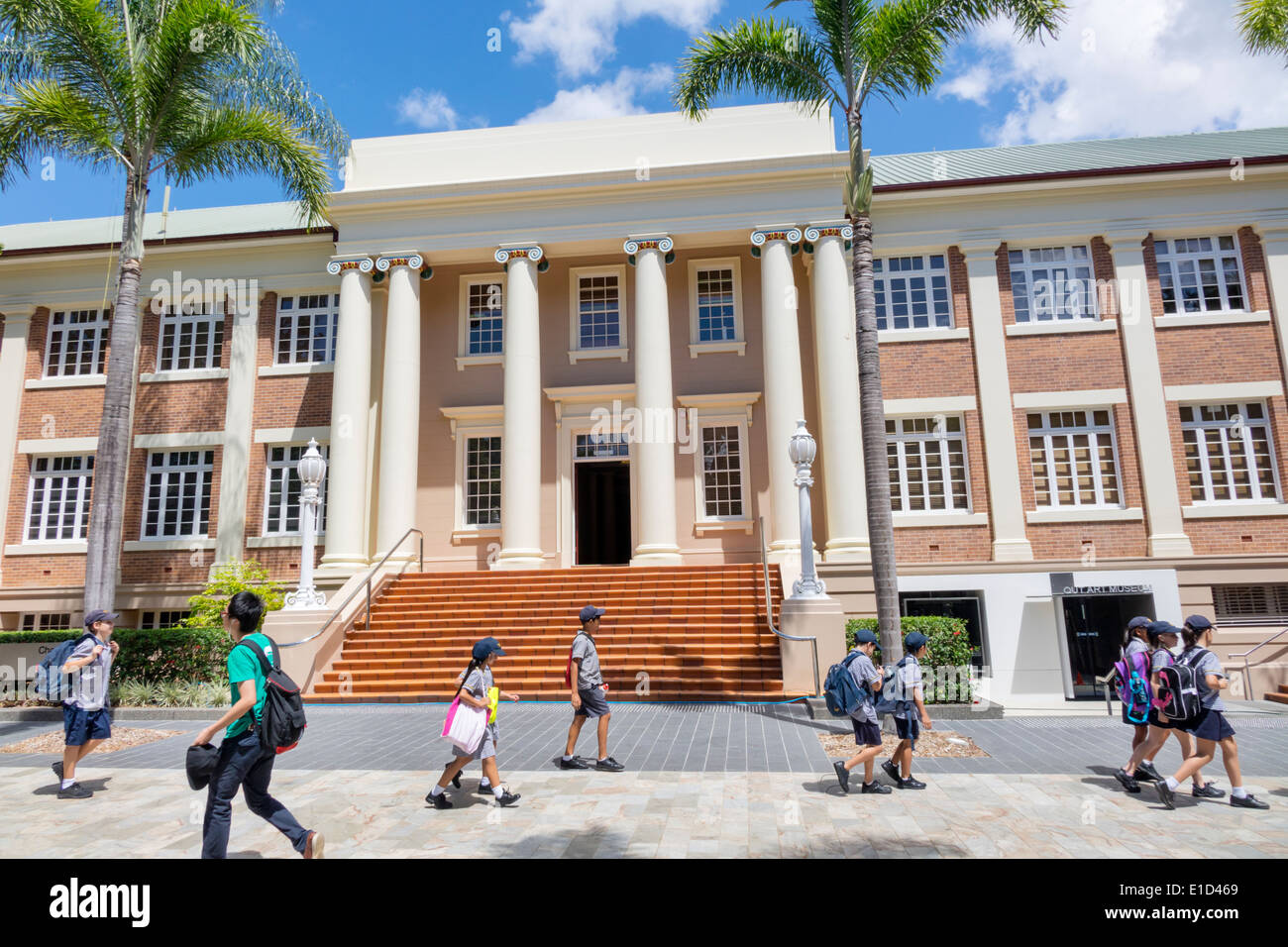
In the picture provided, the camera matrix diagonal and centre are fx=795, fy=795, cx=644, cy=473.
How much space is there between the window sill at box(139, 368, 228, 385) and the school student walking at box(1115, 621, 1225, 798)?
20730 mm

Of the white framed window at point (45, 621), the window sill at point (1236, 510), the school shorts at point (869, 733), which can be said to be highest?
the window sill at point (1236, 510)

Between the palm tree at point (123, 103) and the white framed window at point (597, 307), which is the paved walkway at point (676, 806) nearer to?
the palm tree at point (123, 103)

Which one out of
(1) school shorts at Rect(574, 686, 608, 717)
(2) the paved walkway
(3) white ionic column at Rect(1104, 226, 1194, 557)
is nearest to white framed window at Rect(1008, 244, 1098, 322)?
(3) white ionic column at Rect(1104, 226, 1194, 557)

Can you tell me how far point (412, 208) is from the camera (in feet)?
62.2

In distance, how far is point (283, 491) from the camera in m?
19.8

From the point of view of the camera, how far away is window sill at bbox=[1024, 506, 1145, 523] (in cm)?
1703

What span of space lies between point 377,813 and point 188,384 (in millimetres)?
17900

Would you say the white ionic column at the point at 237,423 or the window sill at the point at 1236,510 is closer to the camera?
the window sill at the point at 1236,510

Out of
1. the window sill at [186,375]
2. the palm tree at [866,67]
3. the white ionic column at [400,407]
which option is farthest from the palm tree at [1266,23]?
the window sill at [186,375]

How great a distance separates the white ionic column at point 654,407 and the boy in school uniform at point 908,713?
32.1ft

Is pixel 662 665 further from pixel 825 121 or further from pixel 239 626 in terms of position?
pixel 825 121

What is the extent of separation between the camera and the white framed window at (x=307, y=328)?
20.4 metres

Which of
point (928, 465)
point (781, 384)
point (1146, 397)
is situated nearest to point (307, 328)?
point (781, 384)

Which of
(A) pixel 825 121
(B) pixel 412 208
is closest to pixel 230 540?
(B) pixel 412 208
